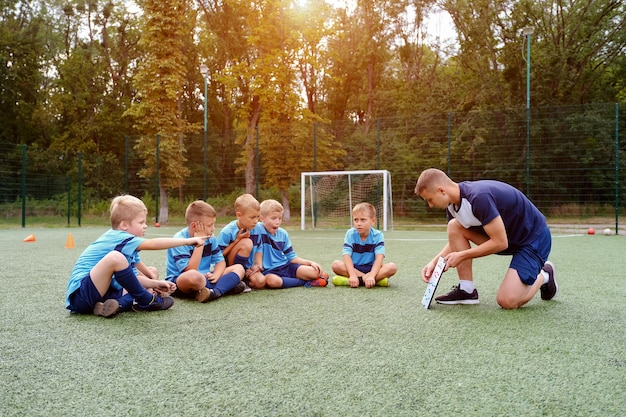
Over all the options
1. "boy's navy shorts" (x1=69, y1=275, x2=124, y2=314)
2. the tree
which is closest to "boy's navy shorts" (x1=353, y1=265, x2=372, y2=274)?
"boy's navy shorts" (x1=69, y1=275, x2=124, y2=314)

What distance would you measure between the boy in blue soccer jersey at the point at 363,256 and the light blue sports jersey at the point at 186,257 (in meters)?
1.01

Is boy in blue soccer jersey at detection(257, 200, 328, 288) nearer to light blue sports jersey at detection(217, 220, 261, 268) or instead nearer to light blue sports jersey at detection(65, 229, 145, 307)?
light blue sports jersey at detection(217, 220, 261, 268)

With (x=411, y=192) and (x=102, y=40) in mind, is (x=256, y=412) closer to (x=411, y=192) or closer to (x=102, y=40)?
(x=411, y=192)

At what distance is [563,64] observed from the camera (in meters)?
18.7

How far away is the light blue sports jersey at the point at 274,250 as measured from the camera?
4.19 metres

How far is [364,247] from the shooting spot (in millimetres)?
4184

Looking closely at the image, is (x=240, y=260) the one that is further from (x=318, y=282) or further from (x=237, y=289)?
(x=318, y=282)

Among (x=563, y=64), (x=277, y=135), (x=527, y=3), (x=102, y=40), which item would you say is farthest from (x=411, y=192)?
(x=102, y=40)

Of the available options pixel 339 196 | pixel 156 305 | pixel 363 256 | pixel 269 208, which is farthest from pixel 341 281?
pixel 339 196

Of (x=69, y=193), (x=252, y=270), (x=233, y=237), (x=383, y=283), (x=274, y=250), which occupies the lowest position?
(x=383, y=283)

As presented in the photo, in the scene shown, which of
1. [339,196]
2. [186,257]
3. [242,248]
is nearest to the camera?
[186,257]

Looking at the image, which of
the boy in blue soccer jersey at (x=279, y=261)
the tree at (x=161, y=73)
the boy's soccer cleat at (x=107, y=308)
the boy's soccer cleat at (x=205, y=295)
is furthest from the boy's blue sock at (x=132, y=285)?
the tree at (x=161, y=73)

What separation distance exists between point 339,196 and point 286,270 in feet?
32.5

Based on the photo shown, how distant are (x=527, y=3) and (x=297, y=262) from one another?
62.4ft
